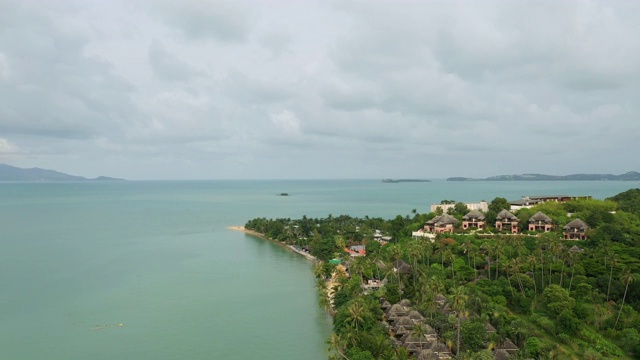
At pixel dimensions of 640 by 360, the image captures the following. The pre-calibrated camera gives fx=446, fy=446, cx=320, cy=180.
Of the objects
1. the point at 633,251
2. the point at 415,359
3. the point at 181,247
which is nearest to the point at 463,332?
the point at 415,359

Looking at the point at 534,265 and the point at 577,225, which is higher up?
the point at 577,225

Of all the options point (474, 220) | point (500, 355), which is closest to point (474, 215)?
point (474, 220)

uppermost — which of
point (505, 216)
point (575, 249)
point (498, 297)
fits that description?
point (505, 216)

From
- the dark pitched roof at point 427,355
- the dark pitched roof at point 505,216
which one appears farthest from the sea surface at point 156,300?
the dark pitched roof at point 505,216

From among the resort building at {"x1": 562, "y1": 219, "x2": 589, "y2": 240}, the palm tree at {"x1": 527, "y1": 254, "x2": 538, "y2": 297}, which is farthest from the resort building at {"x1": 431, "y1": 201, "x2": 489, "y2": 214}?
the palm tree at {"x1": 527, "y1": 254, "x2": 538, "y2": 297}

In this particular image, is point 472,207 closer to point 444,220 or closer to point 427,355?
point 444,220

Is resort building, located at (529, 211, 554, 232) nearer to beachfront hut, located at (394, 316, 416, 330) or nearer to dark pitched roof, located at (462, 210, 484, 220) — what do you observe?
dark pitched roof, located at (462, 210, 484, 220)

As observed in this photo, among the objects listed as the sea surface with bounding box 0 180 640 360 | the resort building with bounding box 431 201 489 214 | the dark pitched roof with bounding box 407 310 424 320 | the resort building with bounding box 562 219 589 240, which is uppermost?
the resort building with bounding box 431 201 489 214
